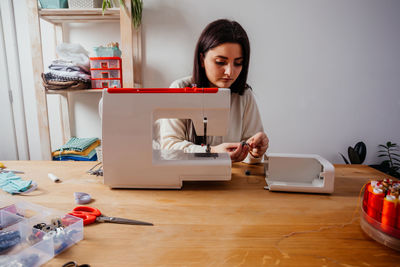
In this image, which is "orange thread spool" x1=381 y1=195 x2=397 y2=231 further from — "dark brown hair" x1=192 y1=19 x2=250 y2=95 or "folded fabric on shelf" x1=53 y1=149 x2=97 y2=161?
"folded fabric on shelf" x1=53 y1=149 x2=97 y2=161

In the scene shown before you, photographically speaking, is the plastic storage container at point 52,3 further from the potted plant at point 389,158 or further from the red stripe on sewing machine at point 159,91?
the potted plant at point 389,158

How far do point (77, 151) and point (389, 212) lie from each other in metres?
1.94

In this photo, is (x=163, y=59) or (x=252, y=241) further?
(x=163, y=59)

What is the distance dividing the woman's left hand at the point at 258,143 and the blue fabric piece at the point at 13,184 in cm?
91

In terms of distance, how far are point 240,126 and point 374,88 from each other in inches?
65.7

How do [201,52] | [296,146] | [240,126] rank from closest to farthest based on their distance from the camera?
[201,52]
[240,126]
[296,146]

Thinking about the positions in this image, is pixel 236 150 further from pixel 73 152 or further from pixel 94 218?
pixel 73 152

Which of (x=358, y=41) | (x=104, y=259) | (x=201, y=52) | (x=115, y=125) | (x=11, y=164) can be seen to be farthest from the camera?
(x=358, y=41)

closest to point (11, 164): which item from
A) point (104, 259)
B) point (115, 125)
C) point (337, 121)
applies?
point (115, 125)

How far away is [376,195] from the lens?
1.89 feet

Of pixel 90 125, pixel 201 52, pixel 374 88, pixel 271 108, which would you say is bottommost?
pixel 90 125

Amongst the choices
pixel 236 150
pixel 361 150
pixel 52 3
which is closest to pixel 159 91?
pixel 236 150

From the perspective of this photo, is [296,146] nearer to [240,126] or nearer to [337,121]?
[337,121]

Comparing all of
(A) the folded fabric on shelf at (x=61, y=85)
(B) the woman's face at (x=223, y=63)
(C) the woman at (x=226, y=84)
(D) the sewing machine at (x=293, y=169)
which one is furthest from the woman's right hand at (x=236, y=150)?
(A) the folded fabric on shelf at (x=61, y=85)
